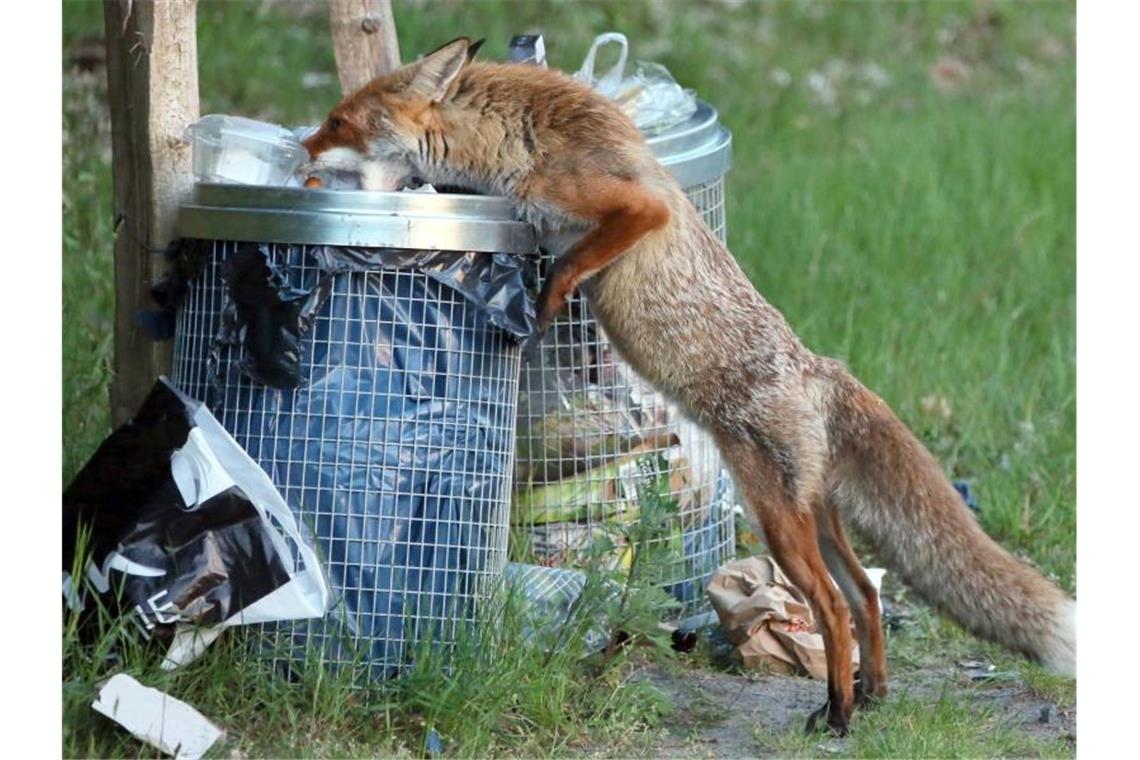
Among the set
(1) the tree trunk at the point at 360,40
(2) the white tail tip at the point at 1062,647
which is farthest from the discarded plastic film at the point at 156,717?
(1) the tree trunk at the point at 360,40

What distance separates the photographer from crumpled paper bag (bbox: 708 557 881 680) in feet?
15.3

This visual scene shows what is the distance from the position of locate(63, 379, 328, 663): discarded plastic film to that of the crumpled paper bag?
146 cm

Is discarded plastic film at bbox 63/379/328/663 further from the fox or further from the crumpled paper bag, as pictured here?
the crumpled paper bag

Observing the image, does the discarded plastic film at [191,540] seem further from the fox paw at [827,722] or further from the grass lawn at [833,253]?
the fox paw at [827,722]

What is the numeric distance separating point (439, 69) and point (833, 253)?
422cm

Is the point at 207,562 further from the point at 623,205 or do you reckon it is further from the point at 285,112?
the point at 285,112

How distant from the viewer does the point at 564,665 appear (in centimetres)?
411

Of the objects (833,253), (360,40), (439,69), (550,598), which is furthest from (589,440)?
(833,253)

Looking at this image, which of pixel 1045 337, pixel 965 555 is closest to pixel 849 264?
pixel 1045 337

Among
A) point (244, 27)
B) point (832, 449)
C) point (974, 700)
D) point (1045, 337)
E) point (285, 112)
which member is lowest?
point (974, 700)

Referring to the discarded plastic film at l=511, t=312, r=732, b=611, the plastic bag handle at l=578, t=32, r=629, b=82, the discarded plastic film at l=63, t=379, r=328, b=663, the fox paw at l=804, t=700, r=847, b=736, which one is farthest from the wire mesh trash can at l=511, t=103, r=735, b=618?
the discarded plastic film at l=63, t=379, r=328, b=663

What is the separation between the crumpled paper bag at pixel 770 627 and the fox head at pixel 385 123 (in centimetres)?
166

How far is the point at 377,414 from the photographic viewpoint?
4004 mm

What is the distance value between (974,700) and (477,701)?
5.21 feet
